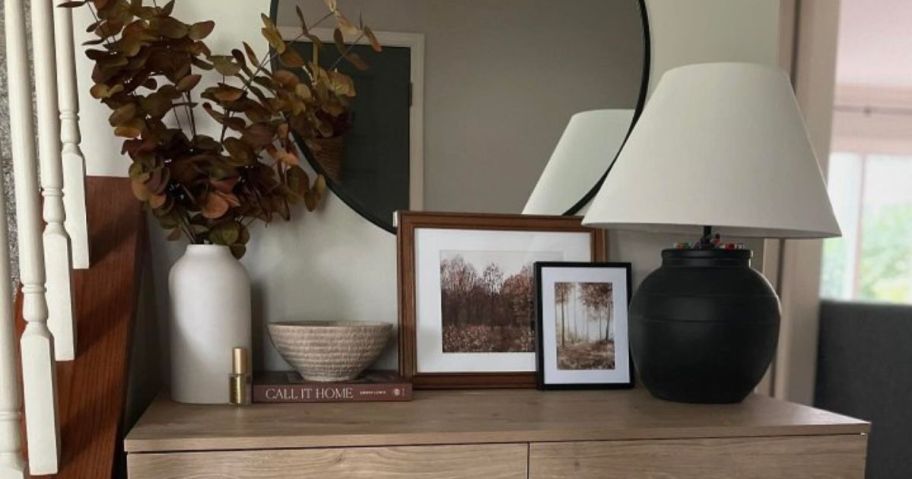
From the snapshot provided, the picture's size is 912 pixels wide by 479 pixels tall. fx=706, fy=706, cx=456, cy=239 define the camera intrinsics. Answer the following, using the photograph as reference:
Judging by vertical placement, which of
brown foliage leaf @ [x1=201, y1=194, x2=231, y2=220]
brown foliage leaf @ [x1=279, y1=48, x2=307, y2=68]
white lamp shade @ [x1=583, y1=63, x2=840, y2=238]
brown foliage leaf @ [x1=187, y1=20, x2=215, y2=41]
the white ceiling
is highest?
the white ceiling

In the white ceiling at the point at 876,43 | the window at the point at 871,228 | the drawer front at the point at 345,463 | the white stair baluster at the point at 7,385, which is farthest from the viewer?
the window at the point at 871,228

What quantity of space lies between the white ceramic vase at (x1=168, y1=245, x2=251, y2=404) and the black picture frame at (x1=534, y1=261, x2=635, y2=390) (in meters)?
0.52

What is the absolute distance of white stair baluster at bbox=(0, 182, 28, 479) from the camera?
800mm

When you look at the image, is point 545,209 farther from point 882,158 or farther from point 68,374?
point 882,158

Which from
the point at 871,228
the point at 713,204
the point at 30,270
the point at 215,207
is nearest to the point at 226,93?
the point at 215,207

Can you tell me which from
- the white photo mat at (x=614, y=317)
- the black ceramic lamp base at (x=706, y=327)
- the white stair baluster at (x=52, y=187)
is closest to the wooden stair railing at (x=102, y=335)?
the white stair baluster at (x=52, y=187)

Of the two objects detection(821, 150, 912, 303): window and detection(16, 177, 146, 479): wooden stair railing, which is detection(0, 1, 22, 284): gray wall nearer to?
detection(16, 177, 146, 479): wooden stair railing

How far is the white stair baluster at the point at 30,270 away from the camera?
832 millimetres

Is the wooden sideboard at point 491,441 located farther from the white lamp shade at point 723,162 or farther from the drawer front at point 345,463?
the white lamp shade at point 723,162

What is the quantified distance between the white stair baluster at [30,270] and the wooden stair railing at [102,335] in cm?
5

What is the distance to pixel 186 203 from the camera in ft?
3.68

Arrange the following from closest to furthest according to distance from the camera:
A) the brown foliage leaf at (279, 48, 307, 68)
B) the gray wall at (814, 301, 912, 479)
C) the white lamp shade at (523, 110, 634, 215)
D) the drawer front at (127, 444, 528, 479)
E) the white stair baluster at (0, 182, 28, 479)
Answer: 1. the white stair baluster at (0, 182, 28, 479)
2. the drawer front at (127, 444, 528, 479)
3. the brown foliage leaf at (279, 48, 307, 68)
4. the white lamp shade at (523, 110, 634, 215)
5. the gray wall at (814, 301, 912, 479)

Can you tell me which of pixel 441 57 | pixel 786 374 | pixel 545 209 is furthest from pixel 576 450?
pixel 786 374

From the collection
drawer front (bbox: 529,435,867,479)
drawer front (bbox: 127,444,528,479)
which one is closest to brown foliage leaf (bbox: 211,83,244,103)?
drawer front (bbox: 127,444,528,479)
